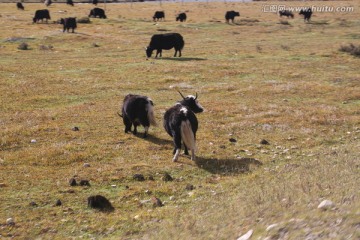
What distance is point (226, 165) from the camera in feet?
35.3

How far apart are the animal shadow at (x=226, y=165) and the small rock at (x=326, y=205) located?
13.7 ft

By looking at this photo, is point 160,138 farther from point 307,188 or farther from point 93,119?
point 307,188

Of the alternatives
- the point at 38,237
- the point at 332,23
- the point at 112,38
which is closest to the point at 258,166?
the point at 38,237

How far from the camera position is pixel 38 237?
24.2 ft

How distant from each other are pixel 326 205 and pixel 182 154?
6.05m

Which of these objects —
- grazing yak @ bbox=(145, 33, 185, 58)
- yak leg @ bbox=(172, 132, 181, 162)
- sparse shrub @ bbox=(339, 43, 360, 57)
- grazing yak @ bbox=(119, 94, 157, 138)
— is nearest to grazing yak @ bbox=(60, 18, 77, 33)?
grazing yak @ bbox=(145, 33, 185, 58)

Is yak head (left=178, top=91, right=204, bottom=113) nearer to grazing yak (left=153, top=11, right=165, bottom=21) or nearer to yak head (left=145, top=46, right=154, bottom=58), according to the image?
yak head (left=145, top=46, right=154, bottom=58)

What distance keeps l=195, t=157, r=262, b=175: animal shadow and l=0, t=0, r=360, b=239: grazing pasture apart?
1.2 inches

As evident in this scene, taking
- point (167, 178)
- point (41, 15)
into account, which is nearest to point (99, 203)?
point (167, 178)

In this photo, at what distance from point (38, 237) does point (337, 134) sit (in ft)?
30.4

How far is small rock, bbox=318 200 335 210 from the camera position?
5896mm

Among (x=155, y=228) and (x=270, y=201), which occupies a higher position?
(x=270, y=201)

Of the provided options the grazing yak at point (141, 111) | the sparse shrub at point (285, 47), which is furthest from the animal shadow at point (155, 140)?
the sparse shrub at point (285, 47)

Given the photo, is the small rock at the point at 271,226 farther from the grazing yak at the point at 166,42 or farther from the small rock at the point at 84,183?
the grazing yak at the point at 166,42
